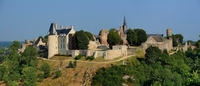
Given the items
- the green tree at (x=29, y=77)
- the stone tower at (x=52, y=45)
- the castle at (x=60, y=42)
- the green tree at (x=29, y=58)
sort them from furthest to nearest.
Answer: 1. the stone tower at (x=52, y=45)
2. the castle at (x=60, y=42)
3. the green tree at (x=29, y=58)
4. the green tree at (x=29, y=77)

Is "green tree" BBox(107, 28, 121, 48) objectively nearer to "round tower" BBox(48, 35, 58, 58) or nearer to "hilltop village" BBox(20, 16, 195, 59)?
"hilltop village" BBox(20, 16, 195, 59)

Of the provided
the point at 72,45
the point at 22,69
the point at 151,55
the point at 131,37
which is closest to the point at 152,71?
the point at 151,55

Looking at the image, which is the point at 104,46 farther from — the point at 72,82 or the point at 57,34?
the point at 72,82

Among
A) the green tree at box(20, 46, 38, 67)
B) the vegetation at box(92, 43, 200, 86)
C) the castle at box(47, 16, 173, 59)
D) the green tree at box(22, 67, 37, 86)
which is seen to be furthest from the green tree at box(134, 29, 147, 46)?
the green tree at box(22, 67, 37, 86)

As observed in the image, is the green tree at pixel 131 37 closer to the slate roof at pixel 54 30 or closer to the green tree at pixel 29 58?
the slate roof at pixel 54 30

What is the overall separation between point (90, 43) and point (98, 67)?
1314 centimetres

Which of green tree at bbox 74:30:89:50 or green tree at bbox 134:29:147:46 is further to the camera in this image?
green tree at bbox 134:29:147:46

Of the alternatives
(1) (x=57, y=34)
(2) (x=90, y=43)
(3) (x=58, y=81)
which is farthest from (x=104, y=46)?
(3) (x=58, y=81)

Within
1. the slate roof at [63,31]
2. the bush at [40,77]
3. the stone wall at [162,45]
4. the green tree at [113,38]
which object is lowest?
the bush at [40,77]

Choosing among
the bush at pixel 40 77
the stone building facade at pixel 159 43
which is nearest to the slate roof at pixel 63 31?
the bush at pixel 40 77

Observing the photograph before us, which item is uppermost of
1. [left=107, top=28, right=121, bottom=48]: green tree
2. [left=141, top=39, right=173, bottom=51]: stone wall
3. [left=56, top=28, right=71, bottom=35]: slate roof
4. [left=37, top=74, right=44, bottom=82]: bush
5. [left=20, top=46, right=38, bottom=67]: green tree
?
[left=56, top=28, right=71, bottom=35]: slate roof

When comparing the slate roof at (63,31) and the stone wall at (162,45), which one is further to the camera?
the stone wall at (162,45)

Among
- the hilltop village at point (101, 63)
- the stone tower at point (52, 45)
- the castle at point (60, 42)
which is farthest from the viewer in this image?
the stone tower at point (52, 45)

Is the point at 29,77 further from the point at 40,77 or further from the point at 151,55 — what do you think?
the point at 151,55
